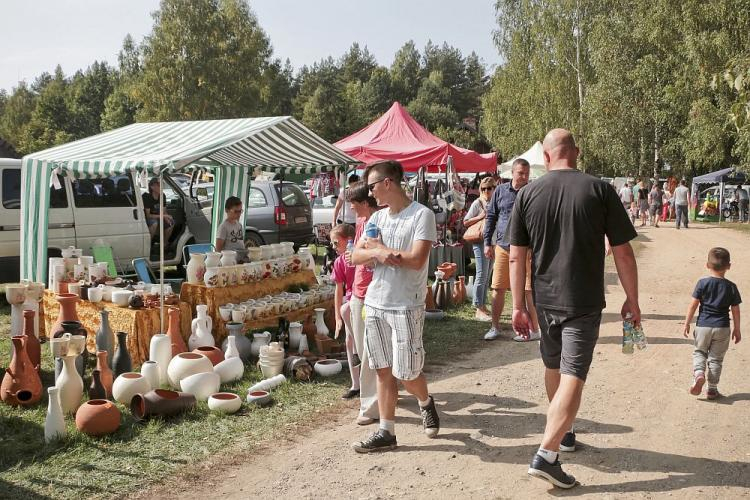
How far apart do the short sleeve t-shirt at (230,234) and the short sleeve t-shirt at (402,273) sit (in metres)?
4.12

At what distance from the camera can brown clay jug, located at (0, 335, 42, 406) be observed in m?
4.93

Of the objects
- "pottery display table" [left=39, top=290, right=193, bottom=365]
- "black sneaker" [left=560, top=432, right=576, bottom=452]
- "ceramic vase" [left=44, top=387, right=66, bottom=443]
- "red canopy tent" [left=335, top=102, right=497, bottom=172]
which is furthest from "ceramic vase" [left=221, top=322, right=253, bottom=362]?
"red canopy tent" [left=335, top=102, right=497, bottom=172]

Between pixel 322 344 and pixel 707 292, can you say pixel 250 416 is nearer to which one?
pixel 322 344

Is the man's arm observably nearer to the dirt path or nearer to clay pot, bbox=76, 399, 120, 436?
the dirt path

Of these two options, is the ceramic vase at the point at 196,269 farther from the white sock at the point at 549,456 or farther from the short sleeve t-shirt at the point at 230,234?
the white sock at the point at 549,456

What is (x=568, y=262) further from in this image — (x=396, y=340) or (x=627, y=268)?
(x=396, y=340)

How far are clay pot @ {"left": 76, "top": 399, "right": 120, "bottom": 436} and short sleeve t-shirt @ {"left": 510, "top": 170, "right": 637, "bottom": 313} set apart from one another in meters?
2.79

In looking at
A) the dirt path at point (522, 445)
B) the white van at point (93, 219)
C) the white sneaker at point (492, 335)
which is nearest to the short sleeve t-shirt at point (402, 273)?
the dirt path at point (522, 445)

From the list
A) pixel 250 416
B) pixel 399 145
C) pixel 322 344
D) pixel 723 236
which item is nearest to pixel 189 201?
pixel 399 145

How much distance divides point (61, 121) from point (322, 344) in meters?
77.5

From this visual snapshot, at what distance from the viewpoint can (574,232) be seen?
132 inches

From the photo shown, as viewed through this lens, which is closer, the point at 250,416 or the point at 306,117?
the point at 250,416

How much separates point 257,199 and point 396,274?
31.0ft

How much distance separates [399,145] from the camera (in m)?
12.7
